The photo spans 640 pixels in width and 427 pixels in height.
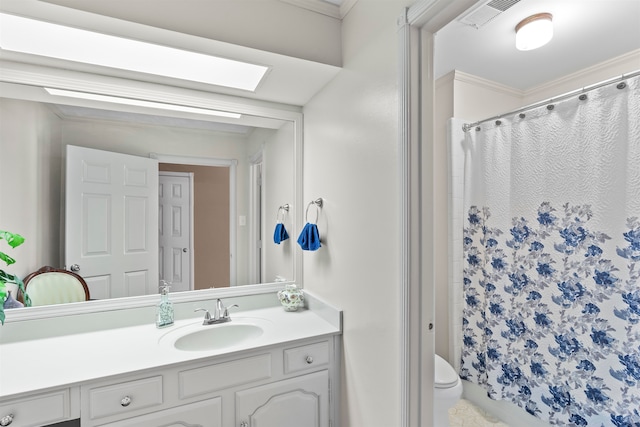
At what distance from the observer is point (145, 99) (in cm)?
159

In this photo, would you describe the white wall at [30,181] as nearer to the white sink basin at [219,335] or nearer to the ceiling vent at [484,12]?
the white sink basin at [219,335]

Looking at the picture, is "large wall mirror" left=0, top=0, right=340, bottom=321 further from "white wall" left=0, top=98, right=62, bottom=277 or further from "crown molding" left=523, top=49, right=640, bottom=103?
"crown molding" left=523, top=49, right=640, bottom=103

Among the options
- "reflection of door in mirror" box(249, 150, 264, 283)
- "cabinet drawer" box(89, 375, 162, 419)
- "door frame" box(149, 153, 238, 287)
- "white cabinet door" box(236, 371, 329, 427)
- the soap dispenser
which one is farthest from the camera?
"reflection of door in mirror" box(249, 150, 264, 283)

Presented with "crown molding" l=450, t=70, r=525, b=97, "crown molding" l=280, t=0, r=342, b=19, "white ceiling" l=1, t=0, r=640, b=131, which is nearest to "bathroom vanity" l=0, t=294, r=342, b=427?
"white ceiling" l=1, t=0, r=640, b=131

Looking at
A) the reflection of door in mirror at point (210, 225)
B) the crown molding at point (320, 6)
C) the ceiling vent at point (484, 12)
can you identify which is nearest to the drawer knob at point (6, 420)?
the reflection of door in mirror at point (210, 225)

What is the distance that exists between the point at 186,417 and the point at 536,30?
2.44m

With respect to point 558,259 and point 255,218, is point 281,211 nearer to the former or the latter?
point 255,218

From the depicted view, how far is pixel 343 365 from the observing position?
1491 millimetres

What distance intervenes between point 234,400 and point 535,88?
2.93 m

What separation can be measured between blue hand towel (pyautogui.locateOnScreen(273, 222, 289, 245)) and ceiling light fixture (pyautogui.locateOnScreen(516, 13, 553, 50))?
1712 millimetres

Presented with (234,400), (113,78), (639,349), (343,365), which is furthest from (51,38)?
(639,349)

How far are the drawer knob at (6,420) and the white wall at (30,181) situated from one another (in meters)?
0.65

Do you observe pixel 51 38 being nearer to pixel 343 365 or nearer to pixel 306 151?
pixel 306 151

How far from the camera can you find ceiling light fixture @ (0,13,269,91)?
1.20 meters
